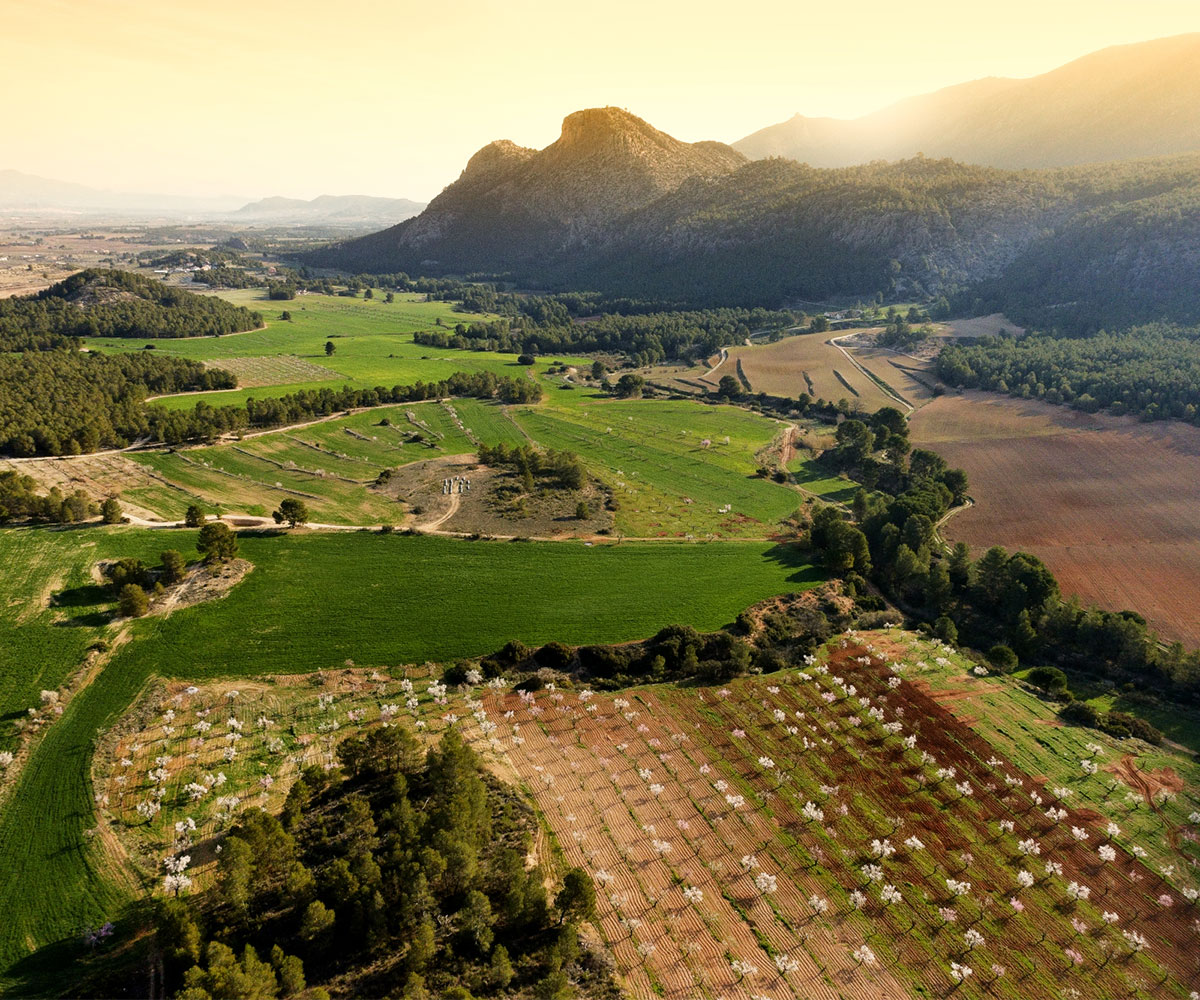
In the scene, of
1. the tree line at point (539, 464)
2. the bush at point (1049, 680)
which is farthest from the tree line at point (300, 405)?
the bush at point (1049, 680)

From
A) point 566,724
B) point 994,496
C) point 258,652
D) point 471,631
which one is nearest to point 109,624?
point 258,652

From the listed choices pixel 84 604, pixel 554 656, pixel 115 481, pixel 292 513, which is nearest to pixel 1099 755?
pixel 554 656

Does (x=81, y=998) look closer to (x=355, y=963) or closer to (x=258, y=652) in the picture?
(x=355, y=963)

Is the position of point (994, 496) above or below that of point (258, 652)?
above

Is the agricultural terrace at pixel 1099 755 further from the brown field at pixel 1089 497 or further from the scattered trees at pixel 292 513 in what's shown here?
the scattered trees at pixel 292 513

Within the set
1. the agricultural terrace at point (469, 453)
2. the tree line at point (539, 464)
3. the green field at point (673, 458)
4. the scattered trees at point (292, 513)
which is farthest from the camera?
Result: the tree line at point (539, 464)

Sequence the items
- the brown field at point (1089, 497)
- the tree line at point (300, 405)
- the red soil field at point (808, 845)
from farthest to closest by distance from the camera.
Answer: the tree line at point (300, 405) → the brown field at point (1089, 497) → the red soil field at point (808, 845)
